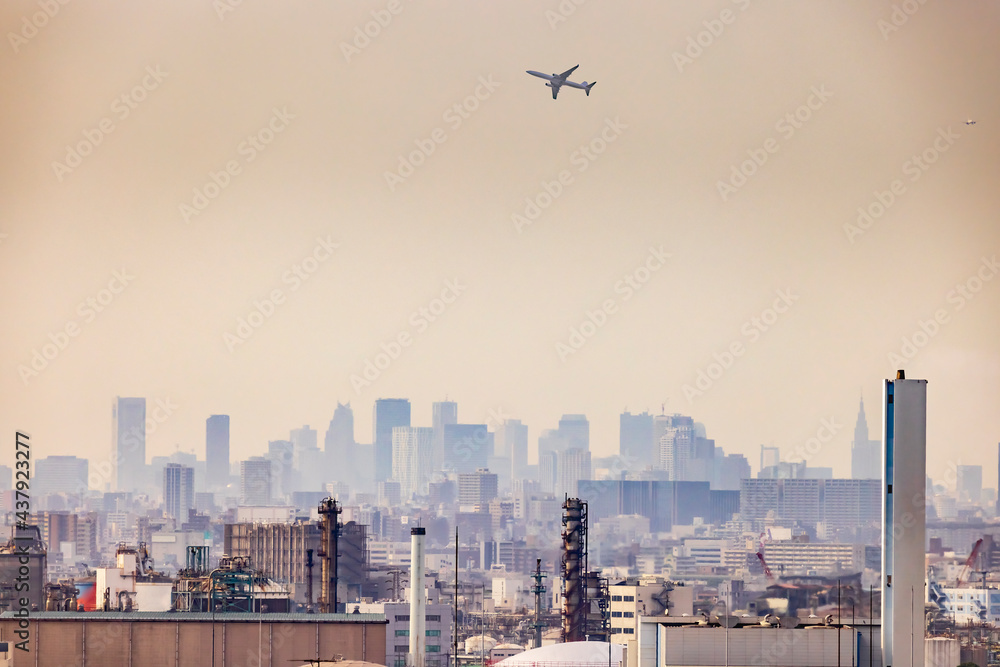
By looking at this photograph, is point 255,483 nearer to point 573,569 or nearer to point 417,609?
point 573,569

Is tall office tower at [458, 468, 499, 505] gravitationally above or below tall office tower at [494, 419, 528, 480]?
below

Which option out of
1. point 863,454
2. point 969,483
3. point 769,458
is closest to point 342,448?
point 769,458

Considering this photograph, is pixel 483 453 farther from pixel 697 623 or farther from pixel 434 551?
pixel 697 623

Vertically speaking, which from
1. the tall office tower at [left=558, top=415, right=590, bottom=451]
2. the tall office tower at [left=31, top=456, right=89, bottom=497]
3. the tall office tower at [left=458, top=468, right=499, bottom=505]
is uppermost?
the tall office tower at [left=558, top=415, right=590, bottom=451]

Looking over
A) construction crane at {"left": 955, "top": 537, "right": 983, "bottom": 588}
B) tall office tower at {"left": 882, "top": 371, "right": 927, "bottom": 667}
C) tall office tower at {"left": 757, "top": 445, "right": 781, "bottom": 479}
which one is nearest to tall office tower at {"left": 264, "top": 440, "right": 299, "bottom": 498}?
tall office tower at {"left": 757, "top": 445, "right": 781, "bottom": 479}

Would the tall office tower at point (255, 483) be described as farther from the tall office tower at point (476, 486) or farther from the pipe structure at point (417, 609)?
the pipe structure at point (417, 609)

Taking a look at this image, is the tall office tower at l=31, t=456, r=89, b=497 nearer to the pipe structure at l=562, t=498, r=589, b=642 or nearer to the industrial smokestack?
the pipe structure at l=562, t=498, r=589, b=642
